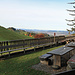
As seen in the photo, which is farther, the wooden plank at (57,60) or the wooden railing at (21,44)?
the wooden railing at (21,44)

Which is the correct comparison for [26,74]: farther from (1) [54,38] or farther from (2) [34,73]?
(1) [54,38]

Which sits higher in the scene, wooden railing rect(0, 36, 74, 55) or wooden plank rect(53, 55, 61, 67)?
wooden railing rect(0, 36, 74, 55)

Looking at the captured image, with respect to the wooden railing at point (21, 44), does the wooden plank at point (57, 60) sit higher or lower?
lower

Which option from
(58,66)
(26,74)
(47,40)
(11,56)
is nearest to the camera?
(26,74)

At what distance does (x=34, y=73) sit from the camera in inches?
234

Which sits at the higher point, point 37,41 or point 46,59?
point 37,41

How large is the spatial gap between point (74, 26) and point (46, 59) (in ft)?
108

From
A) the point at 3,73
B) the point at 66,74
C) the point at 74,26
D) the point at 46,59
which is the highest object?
the point at 74,26

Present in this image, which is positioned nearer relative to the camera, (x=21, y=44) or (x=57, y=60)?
(x=57, y=60)

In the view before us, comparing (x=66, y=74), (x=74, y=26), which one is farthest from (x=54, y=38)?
(x=74, y=26)

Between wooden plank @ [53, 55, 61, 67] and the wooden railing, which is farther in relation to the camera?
the wooden railing

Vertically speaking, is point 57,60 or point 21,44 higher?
point 21,44

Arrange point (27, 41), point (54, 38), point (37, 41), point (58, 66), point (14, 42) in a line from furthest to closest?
point (54, 38) → point (37, 41) → point (27, 41) → point (14, 42) → point (58, 66)

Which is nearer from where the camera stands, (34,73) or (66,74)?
(66,74)
